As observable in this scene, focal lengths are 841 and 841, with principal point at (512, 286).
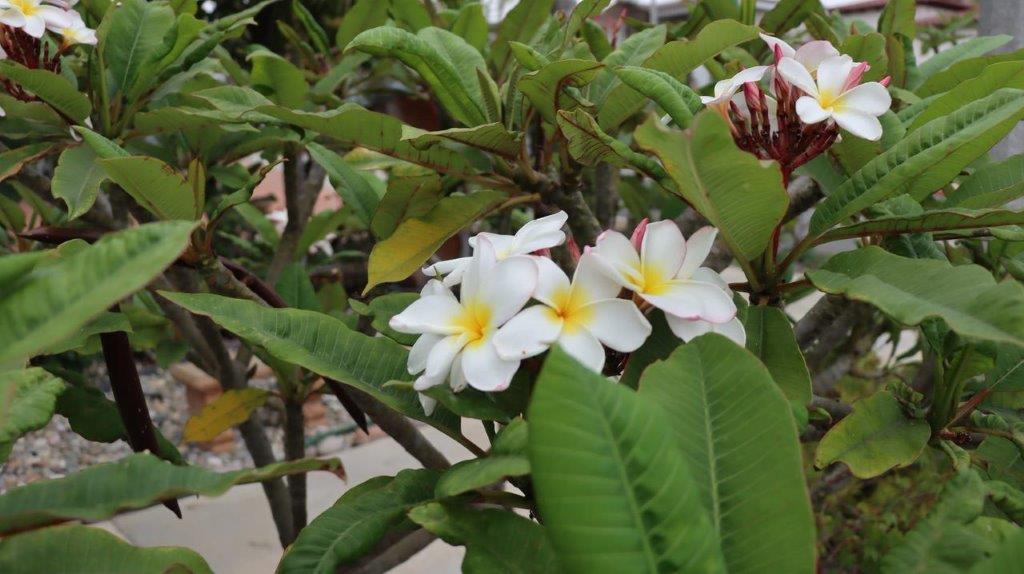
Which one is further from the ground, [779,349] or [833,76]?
[833,76]

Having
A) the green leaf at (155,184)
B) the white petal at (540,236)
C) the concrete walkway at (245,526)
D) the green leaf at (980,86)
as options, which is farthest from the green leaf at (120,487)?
the concrete walkway at (245,526)

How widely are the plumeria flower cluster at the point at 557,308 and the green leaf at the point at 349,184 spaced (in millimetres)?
396

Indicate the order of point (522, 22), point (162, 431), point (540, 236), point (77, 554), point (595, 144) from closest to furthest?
1. point (77, 554)
2. point (540, 236)
3. point (595, 144)
4. point (522, 22)
5. point (162, 431)

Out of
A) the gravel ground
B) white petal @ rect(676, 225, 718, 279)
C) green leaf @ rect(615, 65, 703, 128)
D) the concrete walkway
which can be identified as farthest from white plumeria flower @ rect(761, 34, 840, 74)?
the gravel ground

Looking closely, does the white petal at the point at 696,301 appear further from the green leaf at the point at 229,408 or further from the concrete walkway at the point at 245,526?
the concrete walkway at the point at 245,526

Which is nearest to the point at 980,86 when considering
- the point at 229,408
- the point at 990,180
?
the point at 990,180

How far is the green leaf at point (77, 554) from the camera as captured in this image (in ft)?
1.70

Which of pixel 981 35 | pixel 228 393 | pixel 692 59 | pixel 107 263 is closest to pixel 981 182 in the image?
pixel 692 59

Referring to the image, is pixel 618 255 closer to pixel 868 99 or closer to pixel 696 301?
pixel 696 301

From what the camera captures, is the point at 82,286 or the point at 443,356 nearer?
the point at 82,286

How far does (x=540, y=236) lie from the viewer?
639mm

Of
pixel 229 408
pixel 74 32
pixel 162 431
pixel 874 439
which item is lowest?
pixel 162 431

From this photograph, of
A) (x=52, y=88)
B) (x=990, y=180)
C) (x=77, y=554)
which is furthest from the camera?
(x=52, y=88)

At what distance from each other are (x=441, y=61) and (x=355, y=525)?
0.47 metres
